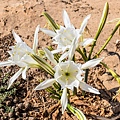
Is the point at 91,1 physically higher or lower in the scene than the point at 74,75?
higher

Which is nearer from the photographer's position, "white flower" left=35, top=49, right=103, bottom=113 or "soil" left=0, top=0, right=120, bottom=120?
"white flower" left=35, top=49, right=103, bottom=113

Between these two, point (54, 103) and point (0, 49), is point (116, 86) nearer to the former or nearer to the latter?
point (54, 103)

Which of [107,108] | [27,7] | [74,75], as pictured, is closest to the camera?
[74,75]

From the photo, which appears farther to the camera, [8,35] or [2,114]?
[8,35]

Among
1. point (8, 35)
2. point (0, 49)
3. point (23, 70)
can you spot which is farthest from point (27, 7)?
point (23, 70)

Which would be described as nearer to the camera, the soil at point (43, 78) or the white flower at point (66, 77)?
the white flower at point (66, 77)

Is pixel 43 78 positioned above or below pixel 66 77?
above

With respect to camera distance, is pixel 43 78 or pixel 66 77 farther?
pixel 43 78

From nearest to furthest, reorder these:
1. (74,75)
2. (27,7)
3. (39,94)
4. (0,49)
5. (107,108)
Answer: (74,75) < (107,108) < (39,94) < (0,49) < (27,7)
